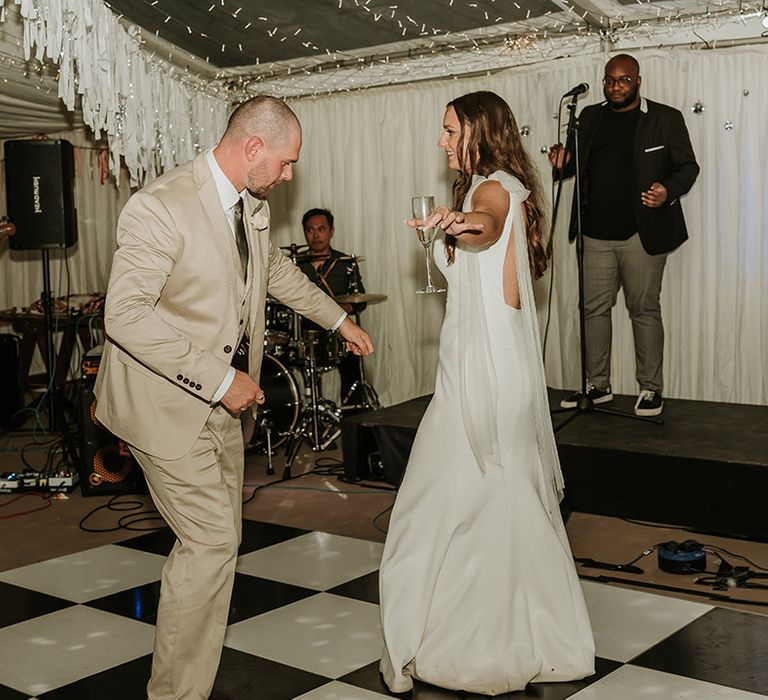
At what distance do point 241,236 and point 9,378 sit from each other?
Answer: 5418 mm

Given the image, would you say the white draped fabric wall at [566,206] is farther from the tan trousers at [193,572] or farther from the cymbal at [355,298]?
the tan trousers at [193,572]

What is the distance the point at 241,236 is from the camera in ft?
8.60

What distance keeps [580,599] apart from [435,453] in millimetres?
551

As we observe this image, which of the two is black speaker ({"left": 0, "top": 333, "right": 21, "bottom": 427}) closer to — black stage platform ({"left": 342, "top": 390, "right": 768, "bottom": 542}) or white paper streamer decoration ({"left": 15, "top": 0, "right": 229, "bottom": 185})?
white paper streamer decoration ({"left": 15, "top": 0, "right": 229, "bottom": 185})

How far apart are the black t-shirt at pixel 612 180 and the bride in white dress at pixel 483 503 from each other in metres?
2.68

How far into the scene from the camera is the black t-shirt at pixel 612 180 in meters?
5.34

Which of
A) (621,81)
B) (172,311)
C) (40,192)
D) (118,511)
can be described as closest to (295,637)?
(172,311)

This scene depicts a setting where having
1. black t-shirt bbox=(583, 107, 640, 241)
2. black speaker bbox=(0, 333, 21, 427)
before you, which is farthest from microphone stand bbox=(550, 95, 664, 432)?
black speaker bbox=(0, 333, 21, 427)

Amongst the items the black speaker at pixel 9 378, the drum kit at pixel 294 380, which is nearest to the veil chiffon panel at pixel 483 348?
the drum kit at pixel 294 380

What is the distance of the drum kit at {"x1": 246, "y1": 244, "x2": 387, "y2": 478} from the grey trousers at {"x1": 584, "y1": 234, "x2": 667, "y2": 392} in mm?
1422

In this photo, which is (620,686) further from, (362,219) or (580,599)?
(362,219)

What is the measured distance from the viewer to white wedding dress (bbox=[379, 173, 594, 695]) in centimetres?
270

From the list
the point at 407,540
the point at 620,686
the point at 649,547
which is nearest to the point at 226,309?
the point at 407,540

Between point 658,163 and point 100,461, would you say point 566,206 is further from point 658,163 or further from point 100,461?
point 100,461
